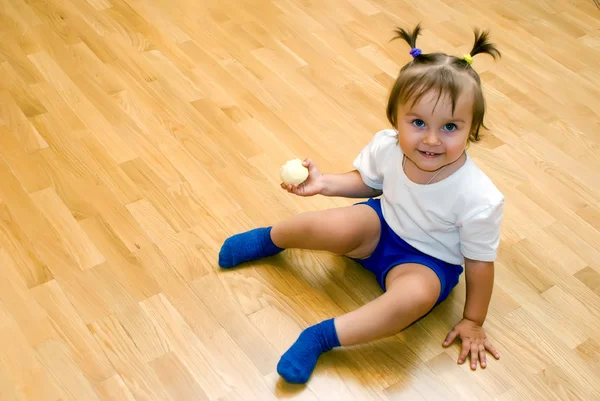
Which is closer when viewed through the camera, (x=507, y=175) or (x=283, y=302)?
(x=283, y=302)

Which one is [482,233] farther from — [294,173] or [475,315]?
[294,173]

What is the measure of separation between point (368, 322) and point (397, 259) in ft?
0.42

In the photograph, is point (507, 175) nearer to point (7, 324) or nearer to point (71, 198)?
point (71, 198)

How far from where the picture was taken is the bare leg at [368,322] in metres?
1.07

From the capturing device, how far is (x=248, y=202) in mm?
1362

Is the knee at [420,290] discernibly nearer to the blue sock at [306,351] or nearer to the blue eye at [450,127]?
the blue sock at [306,351]

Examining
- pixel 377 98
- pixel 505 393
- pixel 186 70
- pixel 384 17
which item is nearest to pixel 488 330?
pixel 505 393

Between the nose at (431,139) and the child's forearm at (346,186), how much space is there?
0.68ft

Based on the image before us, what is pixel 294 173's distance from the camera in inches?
45.6

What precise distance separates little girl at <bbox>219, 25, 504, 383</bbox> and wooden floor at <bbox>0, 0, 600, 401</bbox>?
0.05m

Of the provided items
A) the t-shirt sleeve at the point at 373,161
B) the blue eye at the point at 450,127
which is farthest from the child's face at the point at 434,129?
the t-shirt sleeve at the point at 373,161

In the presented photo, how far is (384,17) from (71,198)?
1.03 m

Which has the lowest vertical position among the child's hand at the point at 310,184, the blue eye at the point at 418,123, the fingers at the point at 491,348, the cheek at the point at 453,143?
the fingers at the point at 491,348

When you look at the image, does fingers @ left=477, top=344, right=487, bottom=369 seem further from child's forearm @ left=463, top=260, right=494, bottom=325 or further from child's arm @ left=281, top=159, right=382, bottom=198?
child's arm @ left=281, top=159, right=382, bottom=198
